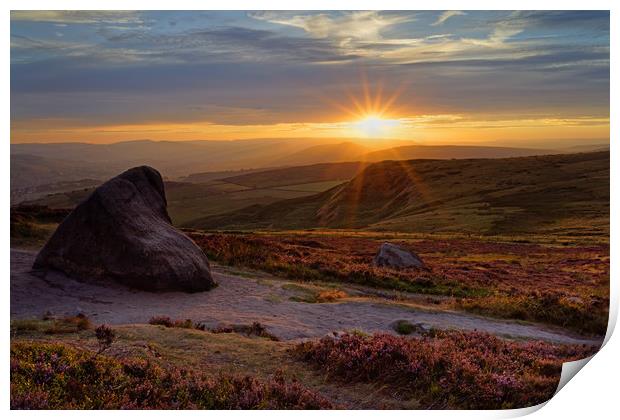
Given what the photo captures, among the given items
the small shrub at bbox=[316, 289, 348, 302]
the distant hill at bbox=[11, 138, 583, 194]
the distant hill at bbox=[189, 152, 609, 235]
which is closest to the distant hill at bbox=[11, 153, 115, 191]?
the distant hill at bbox=[11, 138, 583, 194]

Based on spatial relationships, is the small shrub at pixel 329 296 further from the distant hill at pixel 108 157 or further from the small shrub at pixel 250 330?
the distant hill at pixel 108 157

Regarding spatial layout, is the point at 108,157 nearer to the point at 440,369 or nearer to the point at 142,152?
the point at 142,152

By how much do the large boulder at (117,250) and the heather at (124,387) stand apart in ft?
27.2

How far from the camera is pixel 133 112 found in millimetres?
20281

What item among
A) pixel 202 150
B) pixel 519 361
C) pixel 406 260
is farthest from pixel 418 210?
pixel 519 361

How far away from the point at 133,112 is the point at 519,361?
1570 centimetres

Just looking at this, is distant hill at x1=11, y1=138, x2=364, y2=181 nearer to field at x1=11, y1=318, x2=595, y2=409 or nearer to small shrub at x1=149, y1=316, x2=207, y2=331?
small shrub at x1=149, y1=316, x2=207, y2=331

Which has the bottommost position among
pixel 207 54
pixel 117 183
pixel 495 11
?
pixel 117 183

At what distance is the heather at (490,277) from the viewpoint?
22828mm

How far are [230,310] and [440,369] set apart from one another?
895cm

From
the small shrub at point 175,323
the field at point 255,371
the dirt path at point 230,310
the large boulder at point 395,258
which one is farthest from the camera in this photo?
the large boulder at point 395,258

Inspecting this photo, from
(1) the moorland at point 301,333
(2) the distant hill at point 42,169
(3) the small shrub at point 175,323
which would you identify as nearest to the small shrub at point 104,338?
(1) the moorland at point 301,333

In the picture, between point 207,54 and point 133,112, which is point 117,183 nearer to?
point 133,112

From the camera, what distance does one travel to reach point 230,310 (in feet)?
64.1
